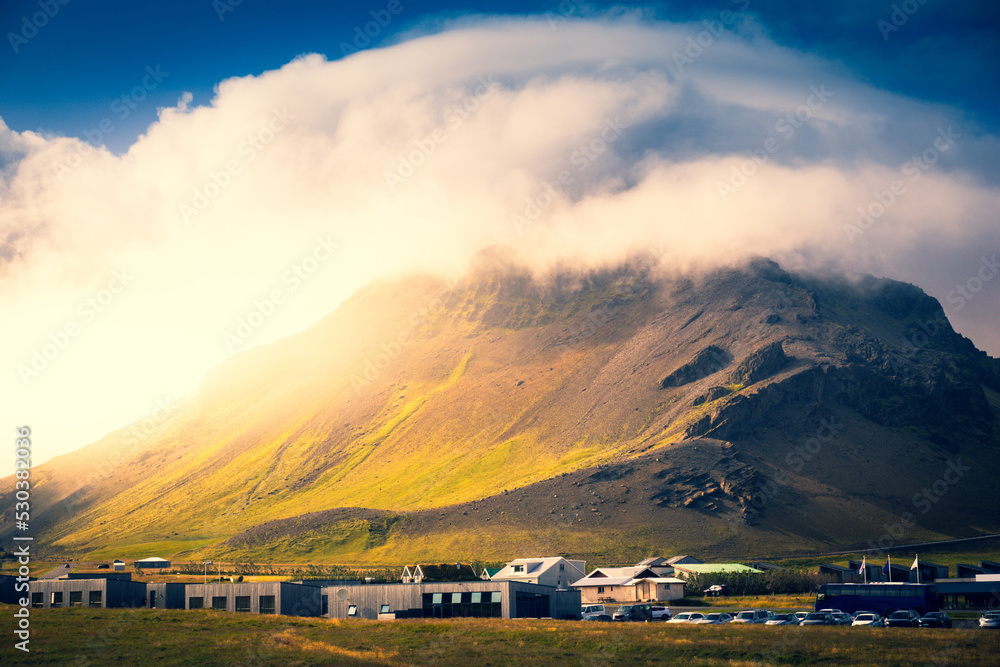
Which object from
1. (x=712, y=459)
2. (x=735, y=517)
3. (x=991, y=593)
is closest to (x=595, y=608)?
(x=991, y=593)

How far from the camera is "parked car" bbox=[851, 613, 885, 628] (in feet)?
213

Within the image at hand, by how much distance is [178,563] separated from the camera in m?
Answer: 180

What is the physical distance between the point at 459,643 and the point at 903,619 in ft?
119

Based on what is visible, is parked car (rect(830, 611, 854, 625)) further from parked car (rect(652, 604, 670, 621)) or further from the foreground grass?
parked car (rect(652, 604, 670, 621))

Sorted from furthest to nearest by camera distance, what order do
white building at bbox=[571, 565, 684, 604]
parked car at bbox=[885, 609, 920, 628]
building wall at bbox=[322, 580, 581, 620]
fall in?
white building at bbox=[571, 565, 684, 604] < building wall at bbox=[322, 580, 581, 620] < parked car at bbox=[885, 609, 920, 628]

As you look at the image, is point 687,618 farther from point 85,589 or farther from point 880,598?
point 85,589

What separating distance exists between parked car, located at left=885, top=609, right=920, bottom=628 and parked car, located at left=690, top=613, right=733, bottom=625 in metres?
12.4

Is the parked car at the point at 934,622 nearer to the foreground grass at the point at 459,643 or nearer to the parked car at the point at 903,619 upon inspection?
the parked car at the point at 903,619

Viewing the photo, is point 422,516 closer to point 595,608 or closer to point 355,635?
point 595,608

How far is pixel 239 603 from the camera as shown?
7638 cm

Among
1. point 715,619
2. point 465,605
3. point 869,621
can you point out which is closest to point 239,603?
point 465,605

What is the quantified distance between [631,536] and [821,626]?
4065 inches

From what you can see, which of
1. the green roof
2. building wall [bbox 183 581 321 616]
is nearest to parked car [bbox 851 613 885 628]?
building wall [bbox 183 581 321 616]

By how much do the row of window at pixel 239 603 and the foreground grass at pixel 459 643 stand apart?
8962 mm
